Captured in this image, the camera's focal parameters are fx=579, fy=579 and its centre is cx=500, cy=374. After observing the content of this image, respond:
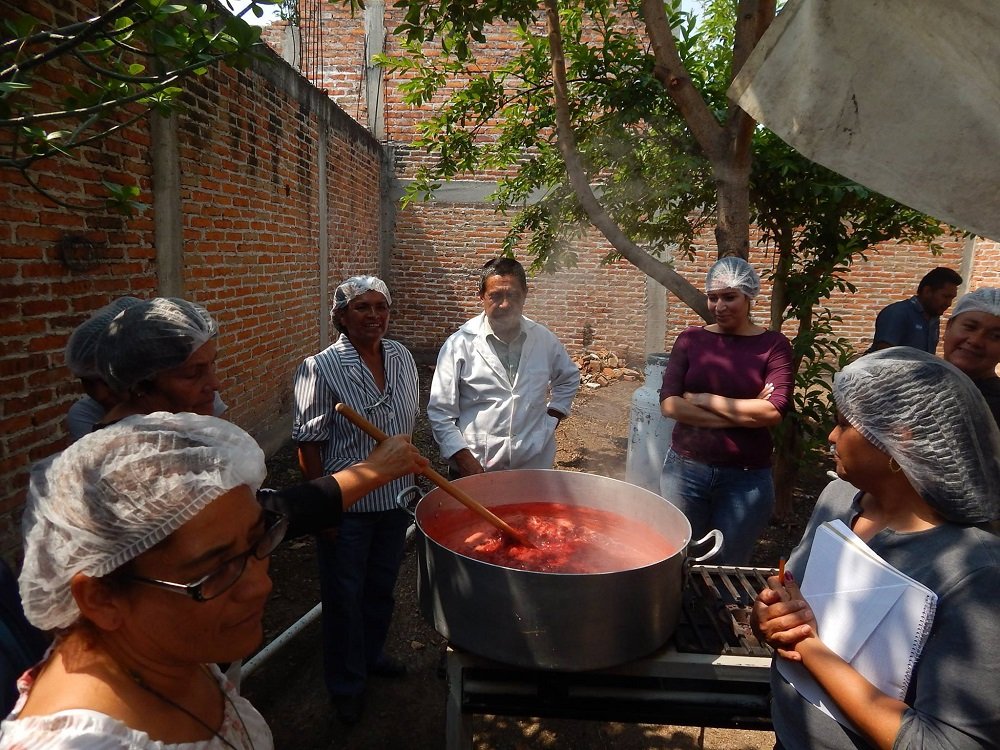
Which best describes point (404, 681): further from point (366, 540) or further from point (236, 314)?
point (236, 314)

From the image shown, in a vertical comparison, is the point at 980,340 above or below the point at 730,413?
above

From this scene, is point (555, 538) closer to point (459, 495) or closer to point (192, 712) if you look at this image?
point (459, 495)

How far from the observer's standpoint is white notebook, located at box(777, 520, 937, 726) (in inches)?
44.7

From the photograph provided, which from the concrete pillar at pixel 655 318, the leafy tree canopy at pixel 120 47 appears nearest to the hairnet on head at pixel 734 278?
the leafy tree canopy at pixel 120 47

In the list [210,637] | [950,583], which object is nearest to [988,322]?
[950,583]

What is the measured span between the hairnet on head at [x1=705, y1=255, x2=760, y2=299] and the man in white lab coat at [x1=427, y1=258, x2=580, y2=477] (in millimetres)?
969

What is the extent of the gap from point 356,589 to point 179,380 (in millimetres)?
1341

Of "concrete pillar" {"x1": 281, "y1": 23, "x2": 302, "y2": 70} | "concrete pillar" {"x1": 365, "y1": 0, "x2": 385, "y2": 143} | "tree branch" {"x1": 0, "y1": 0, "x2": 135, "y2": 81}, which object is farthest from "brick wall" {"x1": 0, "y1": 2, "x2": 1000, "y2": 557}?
"tree branch" {"x1": 0, "y1": 0, "x2": 135, "y2": 81}

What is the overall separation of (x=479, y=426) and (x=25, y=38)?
7.48ft

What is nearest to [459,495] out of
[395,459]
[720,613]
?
[395,459]

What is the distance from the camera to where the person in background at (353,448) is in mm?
2656

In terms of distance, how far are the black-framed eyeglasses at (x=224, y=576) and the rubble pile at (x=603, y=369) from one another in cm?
851

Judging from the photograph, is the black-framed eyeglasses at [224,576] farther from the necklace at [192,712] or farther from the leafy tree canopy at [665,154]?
the leafy tree canopy at [665,154]

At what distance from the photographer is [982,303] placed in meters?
2.65
